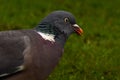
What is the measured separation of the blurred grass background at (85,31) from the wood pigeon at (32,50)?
217cm

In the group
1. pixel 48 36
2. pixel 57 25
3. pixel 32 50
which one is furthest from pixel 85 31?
pixel 32 50

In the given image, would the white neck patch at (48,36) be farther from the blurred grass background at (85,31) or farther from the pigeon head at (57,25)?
the blurred grass background at (85,31)

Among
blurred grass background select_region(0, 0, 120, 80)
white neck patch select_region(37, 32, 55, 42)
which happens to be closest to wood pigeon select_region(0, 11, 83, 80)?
white neck patch select_region(37, 32, 55, 42)

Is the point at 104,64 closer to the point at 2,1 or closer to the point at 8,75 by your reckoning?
the point at 8,75

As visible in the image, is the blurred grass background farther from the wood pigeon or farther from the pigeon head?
the wood pigeon

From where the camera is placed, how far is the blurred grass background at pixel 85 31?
9.28 meters

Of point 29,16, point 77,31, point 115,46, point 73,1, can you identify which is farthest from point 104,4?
point 77,31

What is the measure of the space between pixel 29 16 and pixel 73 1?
3365 mm

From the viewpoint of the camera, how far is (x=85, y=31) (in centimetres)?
1286

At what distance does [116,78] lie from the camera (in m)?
8.96

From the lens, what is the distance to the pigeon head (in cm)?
659

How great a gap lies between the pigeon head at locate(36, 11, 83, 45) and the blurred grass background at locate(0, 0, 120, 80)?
2000mm

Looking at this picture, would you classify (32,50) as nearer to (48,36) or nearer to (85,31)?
(48,36)

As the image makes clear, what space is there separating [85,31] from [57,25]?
246 inches
